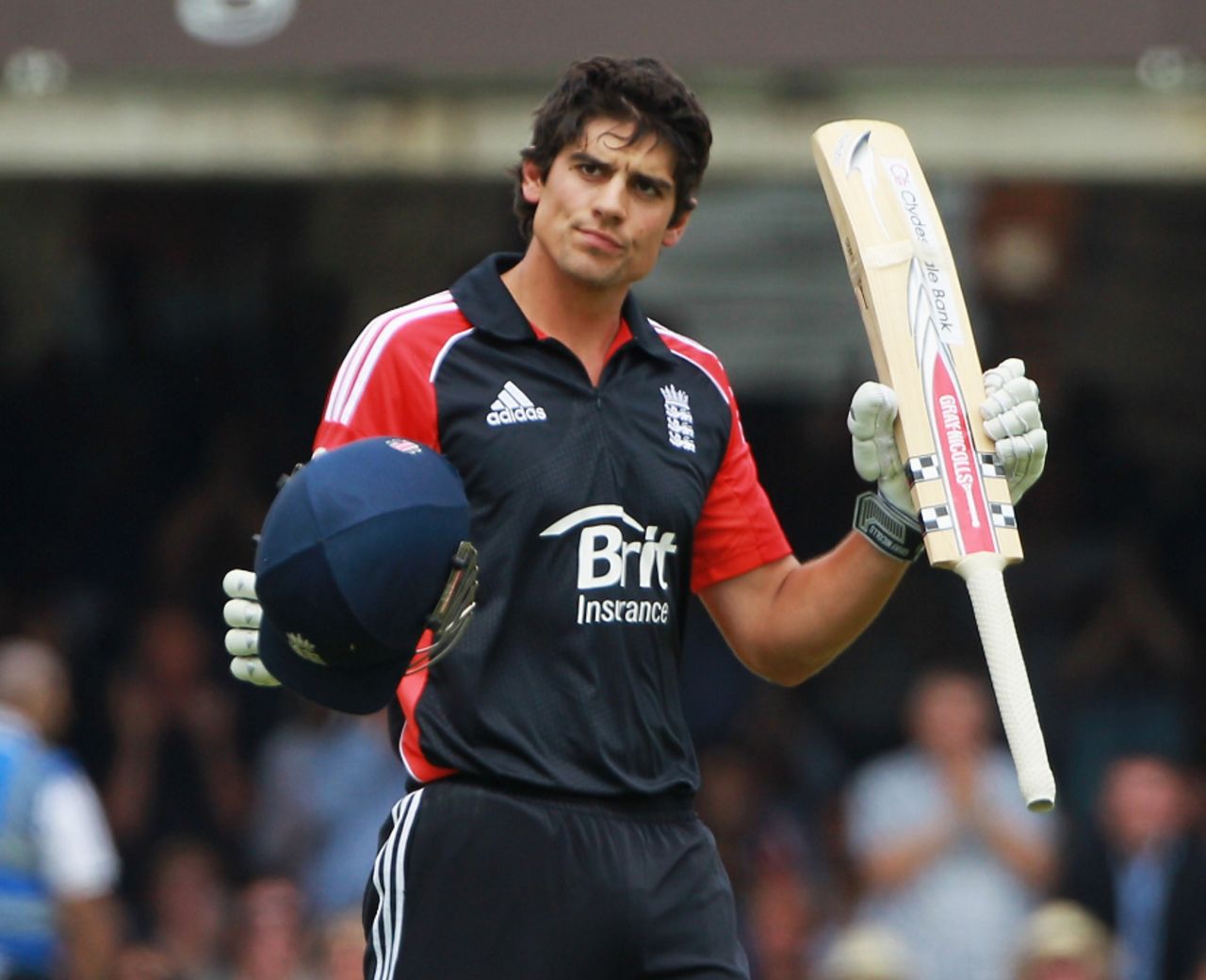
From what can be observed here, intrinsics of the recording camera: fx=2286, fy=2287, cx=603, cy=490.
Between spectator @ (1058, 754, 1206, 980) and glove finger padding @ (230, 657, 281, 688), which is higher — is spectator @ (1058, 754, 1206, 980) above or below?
below

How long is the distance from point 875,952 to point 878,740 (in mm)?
1923

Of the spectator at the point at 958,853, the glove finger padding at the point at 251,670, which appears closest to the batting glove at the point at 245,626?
the glove finger padding at the point at 251,670

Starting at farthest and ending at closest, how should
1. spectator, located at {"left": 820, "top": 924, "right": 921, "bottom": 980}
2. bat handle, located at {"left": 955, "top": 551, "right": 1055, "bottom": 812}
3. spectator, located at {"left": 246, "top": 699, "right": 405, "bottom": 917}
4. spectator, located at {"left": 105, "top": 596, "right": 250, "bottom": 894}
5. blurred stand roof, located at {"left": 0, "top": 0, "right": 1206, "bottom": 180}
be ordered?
1. spectator, located at {"left": 105, "top": 596, "right": 250, "bottom": 894}
2. spectator, located at {"left": 246, "top": 699, "right": 405, "bottom": 917}
3. blurred stand roof, located at {"left": 0, "top": 0, "right": 1206, "bottom": 180}
4. spectator, located at {"left": 820, "top": 924, "right": 921, "bottom": 980}
5. bat handle, located at {"left": 955, "top": 551, "right": 1055, "bottom": 812}

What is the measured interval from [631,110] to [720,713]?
423cm

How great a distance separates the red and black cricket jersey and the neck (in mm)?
27

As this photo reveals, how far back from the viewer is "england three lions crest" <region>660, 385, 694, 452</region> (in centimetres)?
332

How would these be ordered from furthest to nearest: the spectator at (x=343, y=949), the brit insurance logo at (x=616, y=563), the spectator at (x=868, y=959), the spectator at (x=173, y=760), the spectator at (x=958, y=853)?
the spectator at (x=173, y=760) → the spectator at (x=958, y=853) → the spectator at (x=343, y=949) → the spectator at (x=868, y=959) → the brit insurance logo at (x=616, y=563)

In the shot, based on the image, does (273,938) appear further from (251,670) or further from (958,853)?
(251,670)

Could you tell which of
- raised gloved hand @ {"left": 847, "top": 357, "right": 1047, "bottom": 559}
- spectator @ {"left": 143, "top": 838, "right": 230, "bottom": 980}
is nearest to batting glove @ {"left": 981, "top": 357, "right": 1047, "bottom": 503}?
raised gloved hand @ {"left": 847, "top": 357, "right": 1047, "bottom": 559}

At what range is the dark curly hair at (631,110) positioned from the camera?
10.7 ft

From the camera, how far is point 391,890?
3164mm

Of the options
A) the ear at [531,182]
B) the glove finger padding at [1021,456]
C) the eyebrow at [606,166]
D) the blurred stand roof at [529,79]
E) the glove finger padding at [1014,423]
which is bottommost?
the glove finger padding at [1021,456]

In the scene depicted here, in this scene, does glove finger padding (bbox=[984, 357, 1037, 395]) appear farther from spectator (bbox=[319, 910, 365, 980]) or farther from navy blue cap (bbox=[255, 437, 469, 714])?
spectator (bbox=[319, 910, 365, 980])

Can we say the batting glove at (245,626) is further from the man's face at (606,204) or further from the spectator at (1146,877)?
the spectator at (1146,877)
